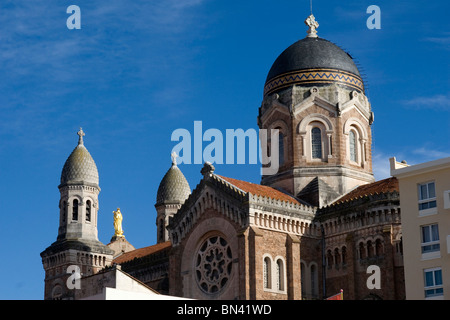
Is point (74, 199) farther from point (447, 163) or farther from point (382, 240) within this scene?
point (447, 163)

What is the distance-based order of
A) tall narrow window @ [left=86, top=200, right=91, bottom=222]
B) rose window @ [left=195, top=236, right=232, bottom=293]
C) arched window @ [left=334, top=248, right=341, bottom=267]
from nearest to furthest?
arched window @ [left=334, top=248, right=341, bottom=267] → rose window @ [left=195, top=236, right=232, bottom=293] → tall narrow window @ [left=86, top=200, right=91, bottom=222]

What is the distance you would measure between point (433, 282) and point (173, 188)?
43518mm

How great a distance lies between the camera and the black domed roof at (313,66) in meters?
64.7

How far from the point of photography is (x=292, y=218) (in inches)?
2260

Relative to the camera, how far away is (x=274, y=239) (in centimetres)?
5631

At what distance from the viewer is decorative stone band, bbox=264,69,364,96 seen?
64625 millimetres

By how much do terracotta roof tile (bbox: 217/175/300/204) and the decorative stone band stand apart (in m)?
8.01

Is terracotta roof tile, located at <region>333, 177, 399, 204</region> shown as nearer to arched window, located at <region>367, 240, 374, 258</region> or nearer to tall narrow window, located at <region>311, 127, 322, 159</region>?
arched window, located at <region>367, 240, 374, 258</region>

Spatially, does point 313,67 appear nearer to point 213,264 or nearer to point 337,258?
point 337,258

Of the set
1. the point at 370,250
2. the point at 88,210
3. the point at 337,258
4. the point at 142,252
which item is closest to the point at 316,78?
the point at 337,258

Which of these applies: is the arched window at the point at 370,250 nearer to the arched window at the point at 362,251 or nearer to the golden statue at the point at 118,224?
the arched window at the point at 362,251

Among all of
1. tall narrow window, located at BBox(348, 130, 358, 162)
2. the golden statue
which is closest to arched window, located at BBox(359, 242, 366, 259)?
tall narrow window, located at BBox(348, 130, 358, 162)

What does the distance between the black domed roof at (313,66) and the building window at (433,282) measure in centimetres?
2401

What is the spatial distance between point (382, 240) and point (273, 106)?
15.1 metres
